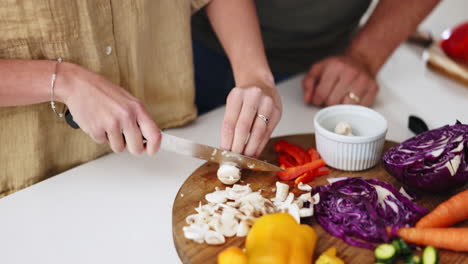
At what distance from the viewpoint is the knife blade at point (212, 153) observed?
1.41 metres

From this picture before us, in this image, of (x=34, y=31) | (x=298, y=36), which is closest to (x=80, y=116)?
(x=34, y=31)

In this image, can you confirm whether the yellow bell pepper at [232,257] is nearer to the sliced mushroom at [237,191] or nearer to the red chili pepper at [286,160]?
the sliced mushroom at [237,191]

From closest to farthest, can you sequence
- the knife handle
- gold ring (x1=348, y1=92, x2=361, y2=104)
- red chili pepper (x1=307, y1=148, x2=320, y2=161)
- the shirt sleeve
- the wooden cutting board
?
the wooden cutting board < red chili pepper (x1=307, y1=148, x2=320, y2=161) < the shirt sleeve < gold ring (x1=348, y1=92, x2=361, y2=104) < the knife handle

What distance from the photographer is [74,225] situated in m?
1.35

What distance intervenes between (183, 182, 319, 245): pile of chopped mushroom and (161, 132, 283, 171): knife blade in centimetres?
8

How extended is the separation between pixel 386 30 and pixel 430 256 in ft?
3.94

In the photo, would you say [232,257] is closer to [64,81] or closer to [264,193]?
[264,193]

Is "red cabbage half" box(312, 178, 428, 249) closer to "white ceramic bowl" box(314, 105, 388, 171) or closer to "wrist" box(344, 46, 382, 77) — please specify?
"white ceramic bowl" box(314, 105, 388, 171)

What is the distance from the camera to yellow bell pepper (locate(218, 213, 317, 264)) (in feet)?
3.59

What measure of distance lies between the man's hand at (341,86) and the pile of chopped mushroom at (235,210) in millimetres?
612

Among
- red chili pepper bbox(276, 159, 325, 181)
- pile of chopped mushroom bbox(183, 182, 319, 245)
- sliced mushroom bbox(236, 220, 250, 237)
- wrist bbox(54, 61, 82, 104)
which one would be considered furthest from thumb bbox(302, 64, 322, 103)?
wrist bbox(54, 61, 82, 104)

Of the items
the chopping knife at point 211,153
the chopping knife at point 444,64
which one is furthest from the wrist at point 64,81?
the chopping knife at point 444,64

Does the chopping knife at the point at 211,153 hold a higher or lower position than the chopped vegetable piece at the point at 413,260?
higher

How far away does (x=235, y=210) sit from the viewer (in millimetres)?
1285
